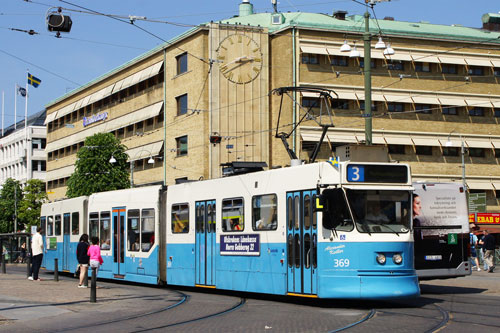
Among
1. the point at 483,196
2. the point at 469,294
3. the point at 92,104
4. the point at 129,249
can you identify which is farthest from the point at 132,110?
the point at 469,294

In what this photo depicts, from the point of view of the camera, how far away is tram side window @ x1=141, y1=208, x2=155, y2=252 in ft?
77.2

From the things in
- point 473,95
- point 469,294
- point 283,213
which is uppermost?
point 473,95

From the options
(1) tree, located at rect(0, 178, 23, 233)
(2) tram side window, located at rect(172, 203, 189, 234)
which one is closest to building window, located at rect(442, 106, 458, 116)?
(2) tram side window, located at rect(172, 203, 189, 234)

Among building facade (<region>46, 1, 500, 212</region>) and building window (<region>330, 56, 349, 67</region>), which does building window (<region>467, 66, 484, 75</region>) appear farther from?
building window (<region>330, 56, 349, 67</region>)

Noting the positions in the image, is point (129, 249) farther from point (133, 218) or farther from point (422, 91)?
point (422, 91)

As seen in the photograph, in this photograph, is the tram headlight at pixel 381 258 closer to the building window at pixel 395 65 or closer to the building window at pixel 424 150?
the building window at pixel 395 65

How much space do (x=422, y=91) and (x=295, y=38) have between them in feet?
32.4

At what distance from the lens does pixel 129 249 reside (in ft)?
82.1

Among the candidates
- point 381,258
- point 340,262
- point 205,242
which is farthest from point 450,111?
point 340,262

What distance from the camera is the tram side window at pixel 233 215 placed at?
19.0 meters

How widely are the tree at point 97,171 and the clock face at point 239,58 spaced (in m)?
8.94

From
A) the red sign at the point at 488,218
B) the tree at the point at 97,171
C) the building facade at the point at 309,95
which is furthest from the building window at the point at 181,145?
the red sign at the point at 488,218

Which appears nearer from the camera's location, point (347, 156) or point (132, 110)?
point (347, 156)

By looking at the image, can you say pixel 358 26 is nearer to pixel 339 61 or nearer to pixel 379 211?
pixel 339 61
